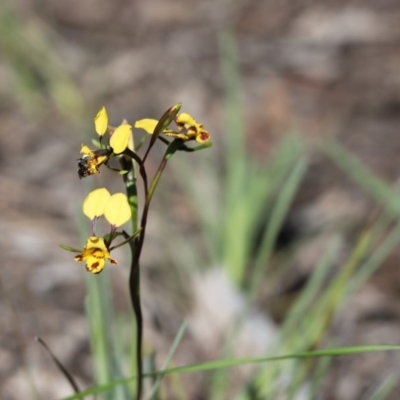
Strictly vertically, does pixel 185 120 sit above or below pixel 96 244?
above

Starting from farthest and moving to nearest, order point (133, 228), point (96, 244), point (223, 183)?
point (223, 183), point (133, 228), point (96, 244)

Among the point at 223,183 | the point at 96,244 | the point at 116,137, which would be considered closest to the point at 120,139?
the point at 116,137

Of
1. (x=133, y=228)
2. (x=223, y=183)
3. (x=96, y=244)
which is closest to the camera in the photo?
(x=96, y=244)

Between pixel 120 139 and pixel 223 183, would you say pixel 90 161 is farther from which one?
pixel 223 183

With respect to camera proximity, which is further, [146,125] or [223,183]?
[223,183]

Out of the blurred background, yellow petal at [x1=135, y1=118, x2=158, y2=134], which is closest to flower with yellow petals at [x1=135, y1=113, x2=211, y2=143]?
yellow petal at [x1=135, y1=118, x2=158, y2=134]

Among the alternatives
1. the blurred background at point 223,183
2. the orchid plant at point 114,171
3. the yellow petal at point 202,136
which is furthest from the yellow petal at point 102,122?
the blurred background at point 223,183
